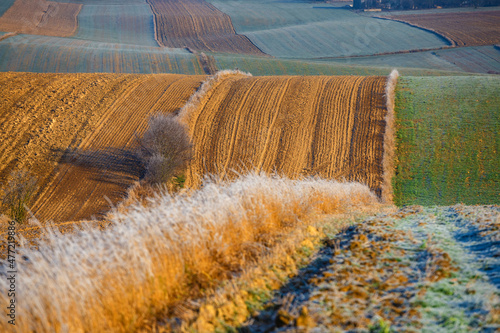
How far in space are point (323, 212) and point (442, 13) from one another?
76238 mm

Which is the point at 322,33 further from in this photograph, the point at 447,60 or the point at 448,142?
the point at 448,142

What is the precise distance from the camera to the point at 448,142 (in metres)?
19.4

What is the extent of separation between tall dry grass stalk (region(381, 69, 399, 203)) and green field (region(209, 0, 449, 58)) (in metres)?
27.4

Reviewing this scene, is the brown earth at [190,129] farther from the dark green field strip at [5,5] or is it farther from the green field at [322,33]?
the dark green field strip at [5,5]

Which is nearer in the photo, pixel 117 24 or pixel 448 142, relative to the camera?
pixel 448 142

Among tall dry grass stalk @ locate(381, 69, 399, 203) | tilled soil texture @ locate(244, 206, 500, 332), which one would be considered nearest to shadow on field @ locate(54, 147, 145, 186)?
tall dry grass stalk @ locate(381, 69, 399, 203)

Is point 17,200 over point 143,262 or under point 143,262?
under

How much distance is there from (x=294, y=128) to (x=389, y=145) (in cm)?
552

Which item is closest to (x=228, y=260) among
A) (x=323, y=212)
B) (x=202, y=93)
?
(x=323, y=212)

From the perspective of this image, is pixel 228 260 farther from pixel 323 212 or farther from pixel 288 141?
pixel 288 141

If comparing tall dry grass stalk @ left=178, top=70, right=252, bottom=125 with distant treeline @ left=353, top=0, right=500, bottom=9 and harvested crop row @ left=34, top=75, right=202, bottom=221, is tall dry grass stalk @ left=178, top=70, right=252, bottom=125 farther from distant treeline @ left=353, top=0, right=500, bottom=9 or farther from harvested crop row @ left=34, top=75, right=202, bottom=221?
distant treeline @ left=353, top=0, right=500, bottom=9

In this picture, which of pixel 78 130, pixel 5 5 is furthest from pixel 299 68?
pixel 5 5

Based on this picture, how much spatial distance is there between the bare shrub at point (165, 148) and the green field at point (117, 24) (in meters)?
41.5

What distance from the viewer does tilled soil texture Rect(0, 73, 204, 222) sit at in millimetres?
15992
